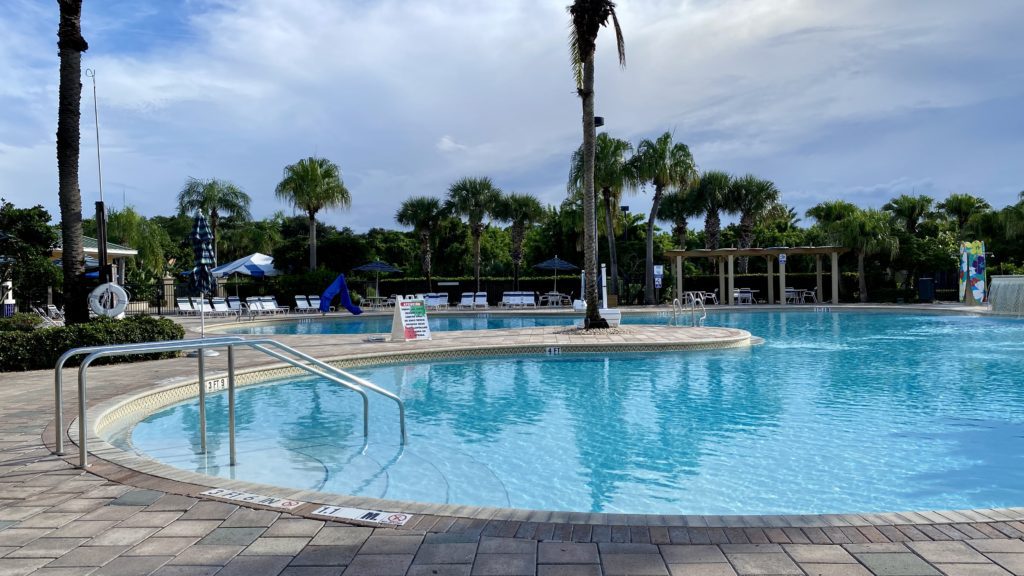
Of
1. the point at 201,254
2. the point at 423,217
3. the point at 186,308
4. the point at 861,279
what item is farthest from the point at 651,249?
the point at 201,254

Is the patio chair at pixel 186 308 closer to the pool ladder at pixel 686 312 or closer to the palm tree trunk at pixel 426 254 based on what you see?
the palm tree trunk at pixel 426 254

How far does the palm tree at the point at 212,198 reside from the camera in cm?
3731

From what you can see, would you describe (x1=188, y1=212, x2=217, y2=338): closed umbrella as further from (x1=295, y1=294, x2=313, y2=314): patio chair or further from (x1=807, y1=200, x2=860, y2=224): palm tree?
(x1=807, y1=200, x2=860, y2=224): palm tree

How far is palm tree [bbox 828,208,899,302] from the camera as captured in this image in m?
27.7

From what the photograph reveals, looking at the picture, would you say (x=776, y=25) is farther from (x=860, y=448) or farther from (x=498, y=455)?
(x=498, y=455)

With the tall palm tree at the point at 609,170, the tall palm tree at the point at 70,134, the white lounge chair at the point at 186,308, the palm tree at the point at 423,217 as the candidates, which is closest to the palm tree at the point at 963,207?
the tall palm tree at the point at 609,170

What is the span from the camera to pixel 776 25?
527 inches

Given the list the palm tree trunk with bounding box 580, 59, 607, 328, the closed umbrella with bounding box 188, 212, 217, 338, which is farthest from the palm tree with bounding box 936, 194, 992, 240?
the closed umbrella with bounding box 188, 212, 217, 338

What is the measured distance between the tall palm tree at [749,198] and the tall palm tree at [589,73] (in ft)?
64.7

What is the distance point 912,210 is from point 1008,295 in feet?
57.5

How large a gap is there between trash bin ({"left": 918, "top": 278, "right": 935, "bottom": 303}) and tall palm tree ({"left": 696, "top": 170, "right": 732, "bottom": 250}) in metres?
9.68

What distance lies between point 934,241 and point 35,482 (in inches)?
1333

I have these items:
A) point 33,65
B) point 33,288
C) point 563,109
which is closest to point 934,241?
point 563,109

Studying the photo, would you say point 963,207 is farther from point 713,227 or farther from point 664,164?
point 664,164
